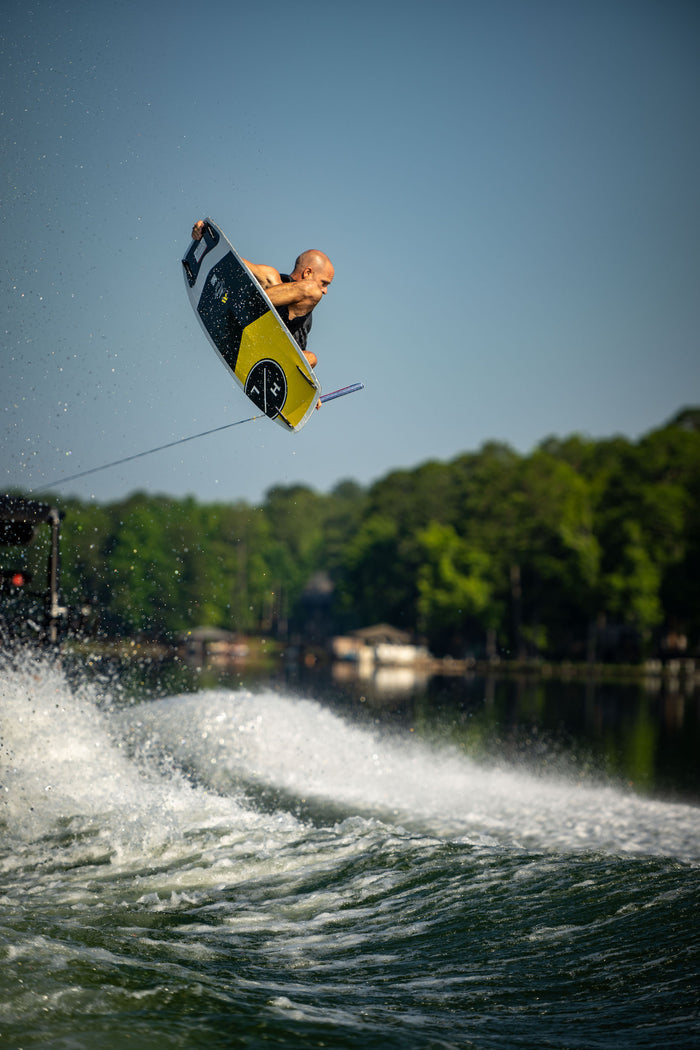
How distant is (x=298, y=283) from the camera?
8.07 meters

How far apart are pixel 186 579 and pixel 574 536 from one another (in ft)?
116

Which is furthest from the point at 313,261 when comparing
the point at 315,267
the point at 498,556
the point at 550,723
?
the point at 498,556

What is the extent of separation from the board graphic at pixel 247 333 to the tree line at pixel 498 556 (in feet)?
151

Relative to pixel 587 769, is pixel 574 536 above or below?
above

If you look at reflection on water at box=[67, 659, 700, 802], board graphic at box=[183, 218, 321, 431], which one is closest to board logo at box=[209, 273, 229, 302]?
board graphic at box=[183, 218, 321, 431]

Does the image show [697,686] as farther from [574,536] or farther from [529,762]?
[529,762]

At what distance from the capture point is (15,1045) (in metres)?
3.76

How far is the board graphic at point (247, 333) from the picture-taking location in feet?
27.1

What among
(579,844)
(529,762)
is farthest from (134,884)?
(529,762)

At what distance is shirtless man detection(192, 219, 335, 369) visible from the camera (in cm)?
809

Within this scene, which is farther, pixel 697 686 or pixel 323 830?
pixel 697 686

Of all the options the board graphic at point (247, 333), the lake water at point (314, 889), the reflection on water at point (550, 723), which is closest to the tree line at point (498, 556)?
the reflection on water at point (550, 723)

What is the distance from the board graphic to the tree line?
4591 centimetres

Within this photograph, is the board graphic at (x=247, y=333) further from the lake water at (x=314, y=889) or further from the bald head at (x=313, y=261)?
the lake water at (x=314, y=889)
